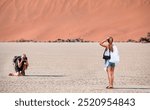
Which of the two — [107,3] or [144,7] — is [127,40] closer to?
[144,7]

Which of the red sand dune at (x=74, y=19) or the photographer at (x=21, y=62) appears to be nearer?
the photographer at (x=21, y=62)

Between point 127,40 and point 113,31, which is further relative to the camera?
point 113,31

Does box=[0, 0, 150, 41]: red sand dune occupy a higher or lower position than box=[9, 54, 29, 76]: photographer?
higher

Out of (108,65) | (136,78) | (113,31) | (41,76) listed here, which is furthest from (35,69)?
(113,31)

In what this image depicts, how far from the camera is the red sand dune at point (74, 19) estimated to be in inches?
2992

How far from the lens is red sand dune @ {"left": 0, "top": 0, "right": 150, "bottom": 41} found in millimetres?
76000

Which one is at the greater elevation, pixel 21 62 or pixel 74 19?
pixel 74 19

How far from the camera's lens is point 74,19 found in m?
84.5

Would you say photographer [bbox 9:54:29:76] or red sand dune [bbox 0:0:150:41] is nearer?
photographer [bbox 9:54:29:76]

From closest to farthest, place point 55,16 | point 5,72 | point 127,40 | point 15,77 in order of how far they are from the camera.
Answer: point 15,77, point 5,72, point 127,40, point 55,16

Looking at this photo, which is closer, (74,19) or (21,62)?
(21,62)

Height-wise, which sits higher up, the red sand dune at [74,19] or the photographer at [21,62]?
the red sand dune at [74,19]

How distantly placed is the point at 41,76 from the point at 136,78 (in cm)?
243

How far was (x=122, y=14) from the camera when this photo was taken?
8700 centimetres
